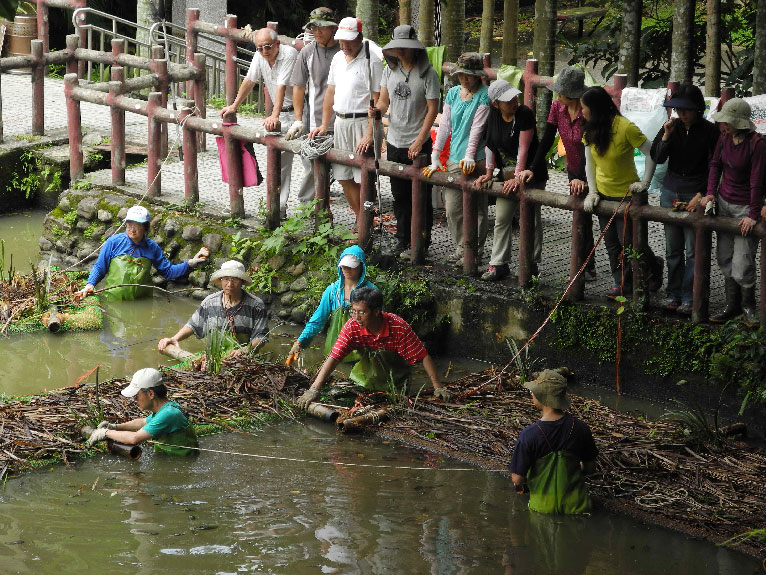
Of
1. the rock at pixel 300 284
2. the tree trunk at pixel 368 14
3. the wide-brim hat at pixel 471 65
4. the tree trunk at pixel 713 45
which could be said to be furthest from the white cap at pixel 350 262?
the tree trunk at pixel 713 45

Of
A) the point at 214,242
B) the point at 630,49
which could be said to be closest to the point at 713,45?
the point at 630,49

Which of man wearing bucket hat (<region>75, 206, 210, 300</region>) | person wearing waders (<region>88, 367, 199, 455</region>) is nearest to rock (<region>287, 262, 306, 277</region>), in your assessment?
man wearing bucket hat (<region>75, 206, 210, 300</region>)

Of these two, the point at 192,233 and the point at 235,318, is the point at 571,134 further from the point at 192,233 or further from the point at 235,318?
the point at 192,233

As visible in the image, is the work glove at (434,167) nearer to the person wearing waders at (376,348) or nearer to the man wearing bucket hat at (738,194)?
the person wearing waders at (376,348)

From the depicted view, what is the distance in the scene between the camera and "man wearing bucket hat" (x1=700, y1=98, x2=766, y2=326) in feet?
26.5

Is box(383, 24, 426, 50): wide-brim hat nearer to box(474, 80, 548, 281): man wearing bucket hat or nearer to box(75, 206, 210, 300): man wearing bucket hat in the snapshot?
box(474, 80, 548, 281): man wearing bucket hat

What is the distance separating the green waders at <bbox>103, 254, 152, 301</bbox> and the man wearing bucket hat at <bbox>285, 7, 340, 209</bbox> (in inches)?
73.4

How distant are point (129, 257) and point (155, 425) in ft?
12.9

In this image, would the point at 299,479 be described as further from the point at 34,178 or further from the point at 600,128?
the point at 34,178

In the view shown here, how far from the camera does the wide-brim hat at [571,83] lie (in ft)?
29.1

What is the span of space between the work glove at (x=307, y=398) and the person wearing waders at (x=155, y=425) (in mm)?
992

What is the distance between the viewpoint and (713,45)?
39.7 feet

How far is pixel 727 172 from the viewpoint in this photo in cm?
830

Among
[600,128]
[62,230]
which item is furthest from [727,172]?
[62,230]
